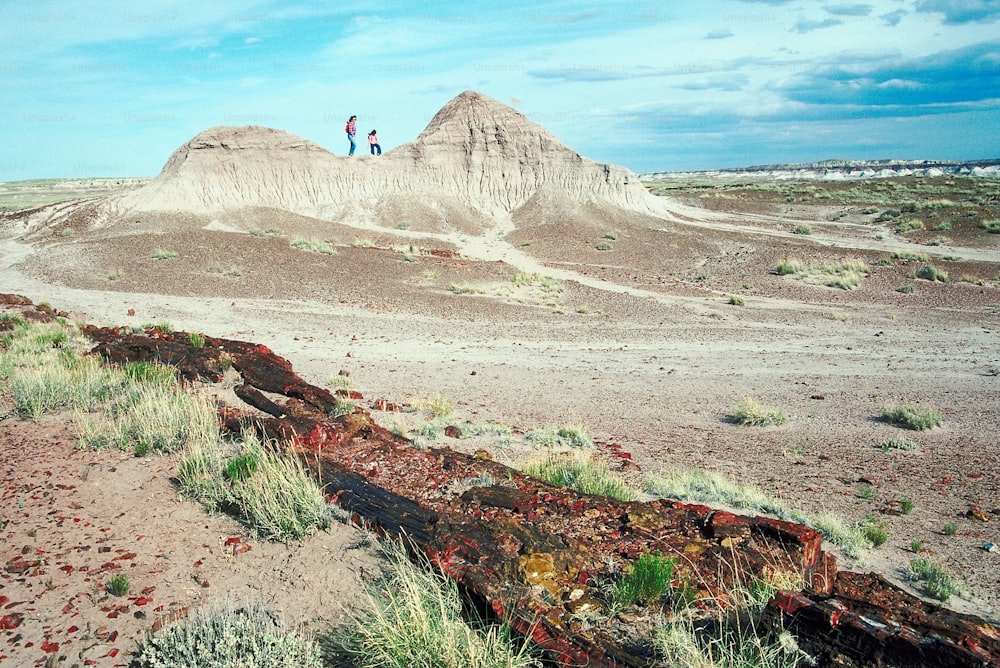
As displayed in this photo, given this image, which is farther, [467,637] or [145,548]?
[145,548]

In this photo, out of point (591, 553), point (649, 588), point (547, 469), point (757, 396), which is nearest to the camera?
point (649, 588)

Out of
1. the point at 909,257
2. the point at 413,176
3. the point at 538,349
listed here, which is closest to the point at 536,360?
the point at 538,349

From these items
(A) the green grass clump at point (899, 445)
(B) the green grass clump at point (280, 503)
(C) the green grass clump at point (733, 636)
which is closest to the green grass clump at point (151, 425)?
(B) the green grass clump at point (280, 503)

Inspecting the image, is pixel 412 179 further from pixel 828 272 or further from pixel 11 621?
pixel 11 621

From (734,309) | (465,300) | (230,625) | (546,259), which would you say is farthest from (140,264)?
(230,625)

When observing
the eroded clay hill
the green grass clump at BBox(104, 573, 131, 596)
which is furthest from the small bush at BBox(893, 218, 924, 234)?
the green grass clump at BBox(104, 573, 131, 596)

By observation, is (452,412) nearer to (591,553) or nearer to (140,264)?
(591,553)

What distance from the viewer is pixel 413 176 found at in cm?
4203

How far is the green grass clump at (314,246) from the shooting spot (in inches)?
1136

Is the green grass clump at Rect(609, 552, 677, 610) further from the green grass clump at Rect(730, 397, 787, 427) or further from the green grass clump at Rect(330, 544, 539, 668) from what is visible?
the green grass clump at Rect(730, 397, 787, 427)

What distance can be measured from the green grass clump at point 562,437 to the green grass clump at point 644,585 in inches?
203

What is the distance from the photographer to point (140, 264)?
25.5 meters

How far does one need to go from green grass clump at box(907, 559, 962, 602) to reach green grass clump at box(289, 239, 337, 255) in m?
25.9

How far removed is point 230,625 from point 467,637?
1.49 meters
